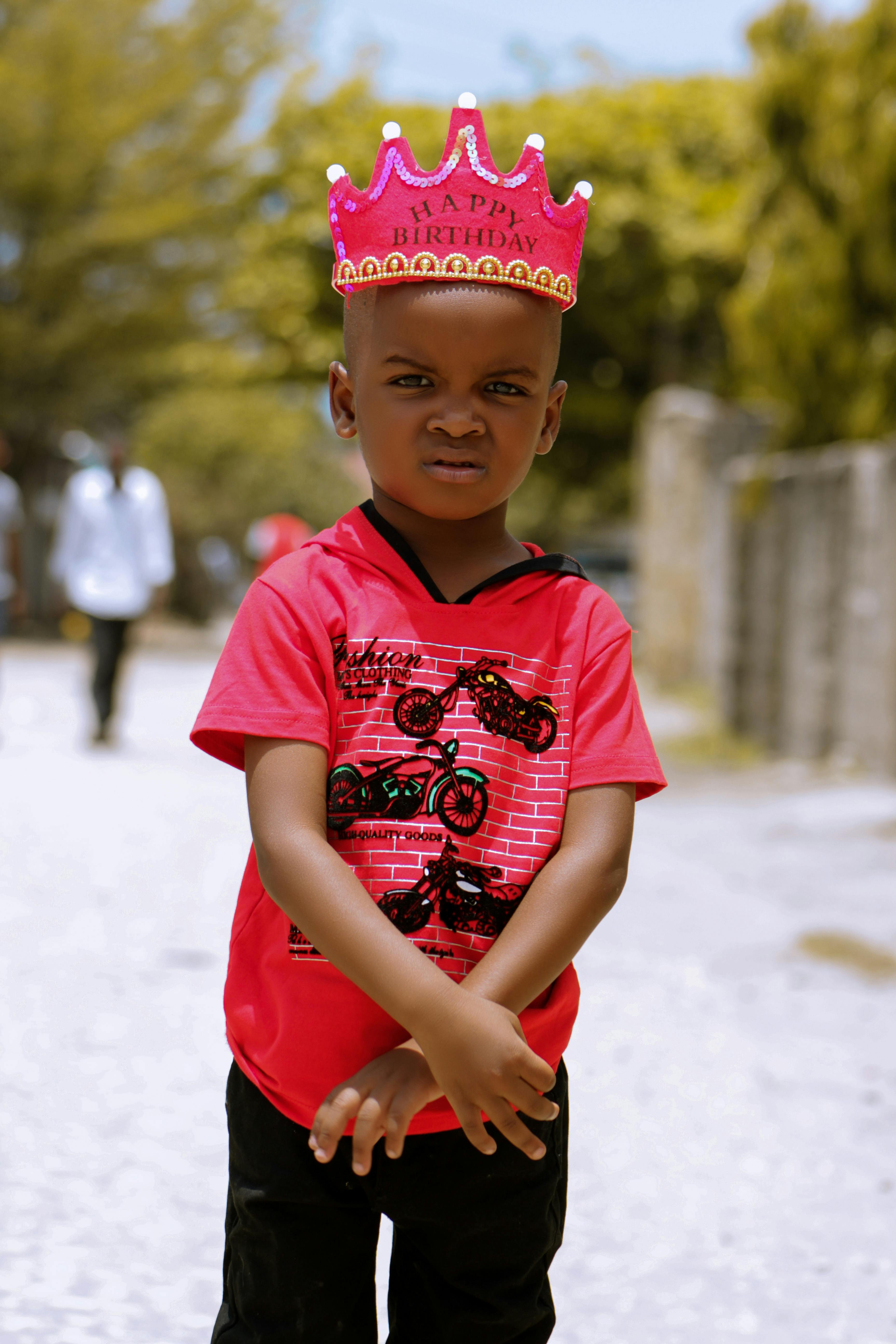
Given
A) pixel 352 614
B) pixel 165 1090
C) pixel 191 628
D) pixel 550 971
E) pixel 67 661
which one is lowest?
pixel 165 1090

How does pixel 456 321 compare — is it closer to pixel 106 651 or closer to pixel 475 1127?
pixel 475 1127

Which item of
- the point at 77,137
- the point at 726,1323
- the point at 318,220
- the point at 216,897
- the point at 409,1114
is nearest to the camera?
the point at 409,1114

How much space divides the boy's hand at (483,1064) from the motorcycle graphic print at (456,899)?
15 centimetres

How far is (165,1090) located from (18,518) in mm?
6292

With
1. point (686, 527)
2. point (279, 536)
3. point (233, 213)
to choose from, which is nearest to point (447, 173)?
point (279, 536)

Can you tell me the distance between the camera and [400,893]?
168 centimetres

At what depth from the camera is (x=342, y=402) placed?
6.10 feet

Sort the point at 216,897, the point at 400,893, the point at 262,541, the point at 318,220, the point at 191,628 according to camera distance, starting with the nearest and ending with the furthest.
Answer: the point at 400,893 < the point at 216,897 < the point at 262,541 < the point at 318,220 < the point at 191,628

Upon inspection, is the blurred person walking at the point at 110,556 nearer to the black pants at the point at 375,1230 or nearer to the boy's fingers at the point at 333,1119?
the black pants at the point at 375,1230

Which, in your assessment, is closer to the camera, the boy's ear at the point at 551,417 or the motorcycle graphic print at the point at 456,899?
the motorcycle graphic print at the point at 456,899

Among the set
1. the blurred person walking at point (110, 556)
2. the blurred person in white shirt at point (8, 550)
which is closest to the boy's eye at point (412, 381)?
the blurred person walking at point (110, 556)

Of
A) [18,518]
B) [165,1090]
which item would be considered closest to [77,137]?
[18,518]

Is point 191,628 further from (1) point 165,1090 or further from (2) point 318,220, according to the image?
(1) point 165,1090

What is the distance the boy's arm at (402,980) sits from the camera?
1.52 meters
